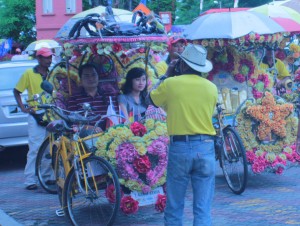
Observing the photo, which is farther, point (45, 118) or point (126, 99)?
point (45, 118)

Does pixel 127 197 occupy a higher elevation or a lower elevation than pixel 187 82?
lower

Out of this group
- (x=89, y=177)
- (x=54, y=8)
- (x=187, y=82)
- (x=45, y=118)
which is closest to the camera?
→ (x=187, y=82)

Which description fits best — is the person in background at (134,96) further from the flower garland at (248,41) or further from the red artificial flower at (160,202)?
the flower garland at (248,41)

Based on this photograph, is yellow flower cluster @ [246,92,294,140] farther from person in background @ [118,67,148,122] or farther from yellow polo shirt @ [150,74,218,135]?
yellow polo shirt @ [150,74,218,135]

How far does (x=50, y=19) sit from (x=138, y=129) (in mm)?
37117

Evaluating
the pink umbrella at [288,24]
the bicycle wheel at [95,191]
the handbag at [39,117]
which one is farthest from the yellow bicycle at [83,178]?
the pink umbrella at [288,24]

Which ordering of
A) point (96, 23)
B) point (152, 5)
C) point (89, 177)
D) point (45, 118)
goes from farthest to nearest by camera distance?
1. point (152, 5)
2. point (45, 118)
3. point (96, 23)
4. point (89, 177)

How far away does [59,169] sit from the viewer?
7504mm

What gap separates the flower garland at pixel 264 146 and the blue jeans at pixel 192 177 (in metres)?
2.95

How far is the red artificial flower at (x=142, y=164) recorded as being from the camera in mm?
6738

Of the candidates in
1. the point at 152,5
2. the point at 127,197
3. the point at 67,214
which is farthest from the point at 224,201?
the point at 152,5

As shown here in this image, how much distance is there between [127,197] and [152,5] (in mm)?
25128

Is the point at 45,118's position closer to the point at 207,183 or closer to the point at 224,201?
the point at 224,201

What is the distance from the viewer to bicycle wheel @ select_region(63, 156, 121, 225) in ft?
21.2
